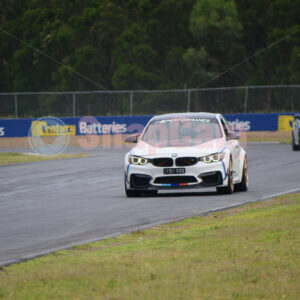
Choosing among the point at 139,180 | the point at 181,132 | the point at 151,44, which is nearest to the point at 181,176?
the point at 139,180

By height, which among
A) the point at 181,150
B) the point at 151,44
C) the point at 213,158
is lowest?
the point at 213,158

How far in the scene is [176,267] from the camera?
7121 millimetres

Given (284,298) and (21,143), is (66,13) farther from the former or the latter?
(284,298)

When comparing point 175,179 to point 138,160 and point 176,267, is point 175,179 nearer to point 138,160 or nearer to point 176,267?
point 138,160

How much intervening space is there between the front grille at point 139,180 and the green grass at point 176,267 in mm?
4706

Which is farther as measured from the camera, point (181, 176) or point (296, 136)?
point (296, 136)

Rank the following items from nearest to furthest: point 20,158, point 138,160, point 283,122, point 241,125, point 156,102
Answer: point 138,160 < point 20,158 < point 283,122 < point 241,125 < point 156,102

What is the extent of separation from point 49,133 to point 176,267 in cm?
3549

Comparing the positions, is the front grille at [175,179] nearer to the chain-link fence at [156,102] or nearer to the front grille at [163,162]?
the front grille at [163,162]

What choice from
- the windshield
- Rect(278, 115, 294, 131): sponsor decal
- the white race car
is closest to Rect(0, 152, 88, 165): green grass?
Rect(278, 115, 294, 131): sponsor decal

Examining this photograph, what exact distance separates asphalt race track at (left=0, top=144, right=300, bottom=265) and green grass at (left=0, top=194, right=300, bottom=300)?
703 millimetres

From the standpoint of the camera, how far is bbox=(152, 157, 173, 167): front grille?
1463cm

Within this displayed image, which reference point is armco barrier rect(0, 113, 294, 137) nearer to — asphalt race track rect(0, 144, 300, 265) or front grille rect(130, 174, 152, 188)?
asphalt race track rect(0, 144, 300, 265)

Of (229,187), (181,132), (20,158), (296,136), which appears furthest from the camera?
(20,158)
